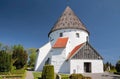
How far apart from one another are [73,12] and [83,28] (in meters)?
6.84

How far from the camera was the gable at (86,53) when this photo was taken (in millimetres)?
34406

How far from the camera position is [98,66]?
34.8 m

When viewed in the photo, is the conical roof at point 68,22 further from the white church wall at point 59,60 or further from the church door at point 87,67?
the church door at point 87,67

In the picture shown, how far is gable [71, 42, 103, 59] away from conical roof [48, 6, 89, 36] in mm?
6774

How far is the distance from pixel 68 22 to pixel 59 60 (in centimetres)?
1078

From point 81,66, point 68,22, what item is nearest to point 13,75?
point 81,66

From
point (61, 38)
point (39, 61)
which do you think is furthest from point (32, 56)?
point (61, 38)

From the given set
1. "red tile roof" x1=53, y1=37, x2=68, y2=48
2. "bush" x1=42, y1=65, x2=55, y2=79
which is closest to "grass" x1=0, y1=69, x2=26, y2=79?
"bush" x1=42, y1=65, x2=55, y2=79

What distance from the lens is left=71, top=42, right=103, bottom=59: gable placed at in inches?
1355

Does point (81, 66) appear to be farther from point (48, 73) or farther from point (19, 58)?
point (48, 73)

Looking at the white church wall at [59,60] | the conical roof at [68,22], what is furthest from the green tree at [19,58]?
the conical roof at [68,22]

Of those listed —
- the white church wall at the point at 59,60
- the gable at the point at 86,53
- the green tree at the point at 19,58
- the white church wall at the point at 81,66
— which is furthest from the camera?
the green tree at the point at 19,58

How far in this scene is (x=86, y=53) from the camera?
35031 mm

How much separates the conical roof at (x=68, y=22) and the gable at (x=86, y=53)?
6774mm
